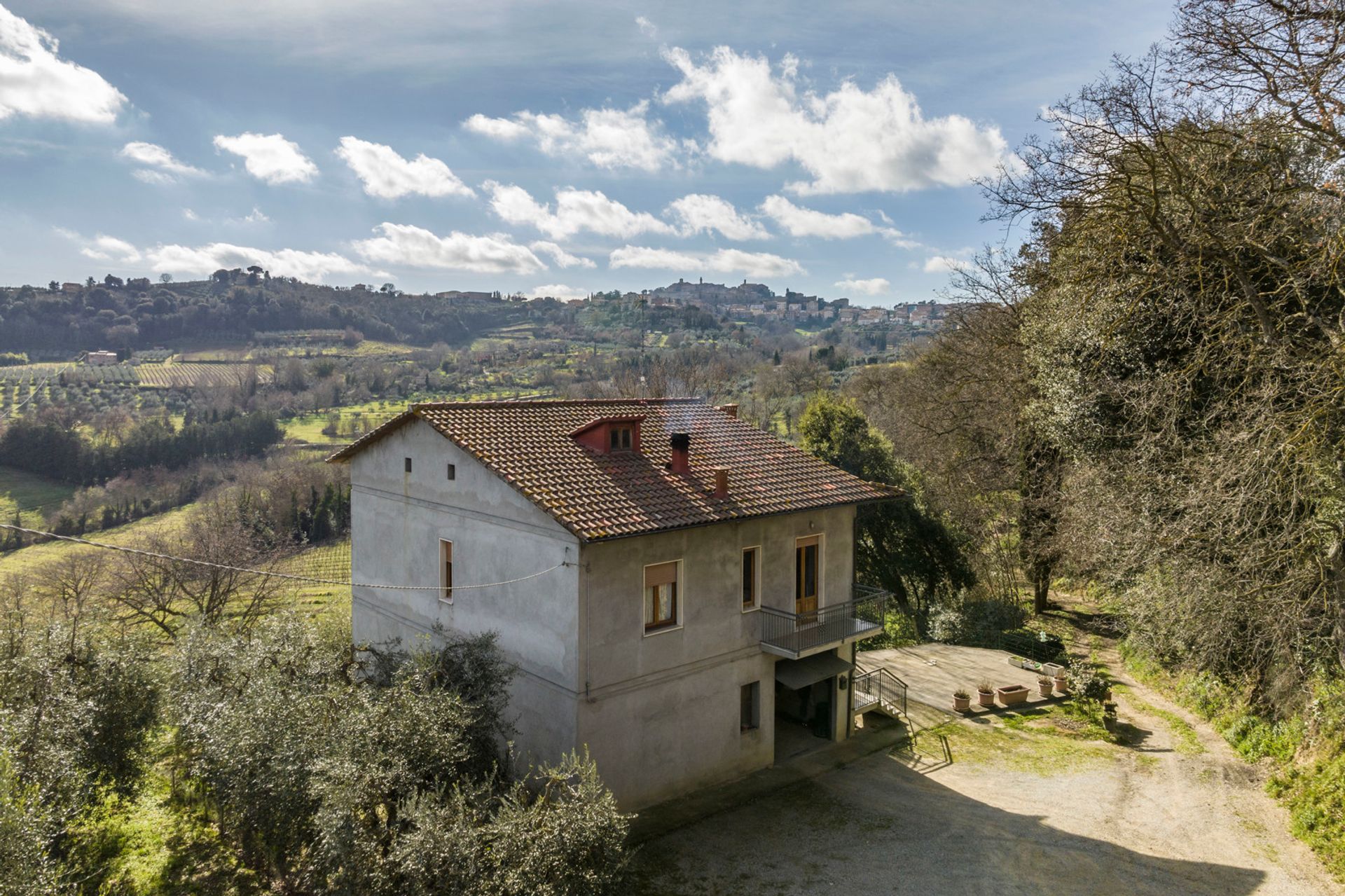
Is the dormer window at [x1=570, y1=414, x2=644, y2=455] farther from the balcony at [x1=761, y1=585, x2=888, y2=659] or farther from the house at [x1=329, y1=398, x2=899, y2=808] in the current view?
the balcony at [x1=761, y1=585, x2=888, y2=659]

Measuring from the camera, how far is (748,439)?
17984 millimetres

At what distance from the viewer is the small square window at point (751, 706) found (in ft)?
50.1

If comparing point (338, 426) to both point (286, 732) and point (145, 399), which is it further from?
point (286, 732)

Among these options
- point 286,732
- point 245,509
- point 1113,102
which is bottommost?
point 245,509

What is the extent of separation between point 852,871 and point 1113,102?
540 inches

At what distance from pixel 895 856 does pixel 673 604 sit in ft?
17.9

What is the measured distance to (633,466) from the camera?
14.9 meters

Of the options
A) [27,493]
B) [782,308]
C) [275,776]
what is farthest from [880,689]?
[782,308]

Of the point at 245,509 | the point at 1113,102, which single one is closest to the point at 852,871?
the point at 1113,102

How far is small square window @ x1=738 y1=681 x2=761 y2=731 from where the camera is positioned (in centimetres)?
1527

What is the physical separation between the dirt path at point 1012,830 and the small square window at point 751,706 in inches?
53.8

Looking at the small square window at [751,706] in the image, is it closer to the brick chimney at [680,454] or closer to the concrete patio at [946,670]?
the brick chimney at [680,454]

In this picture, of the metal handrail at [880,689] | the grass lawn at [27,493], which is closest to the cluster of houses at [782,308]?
the grass lawn at [27,493]

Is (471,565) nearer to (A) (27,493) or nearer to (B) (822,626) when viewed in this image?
(B) (822,626)
